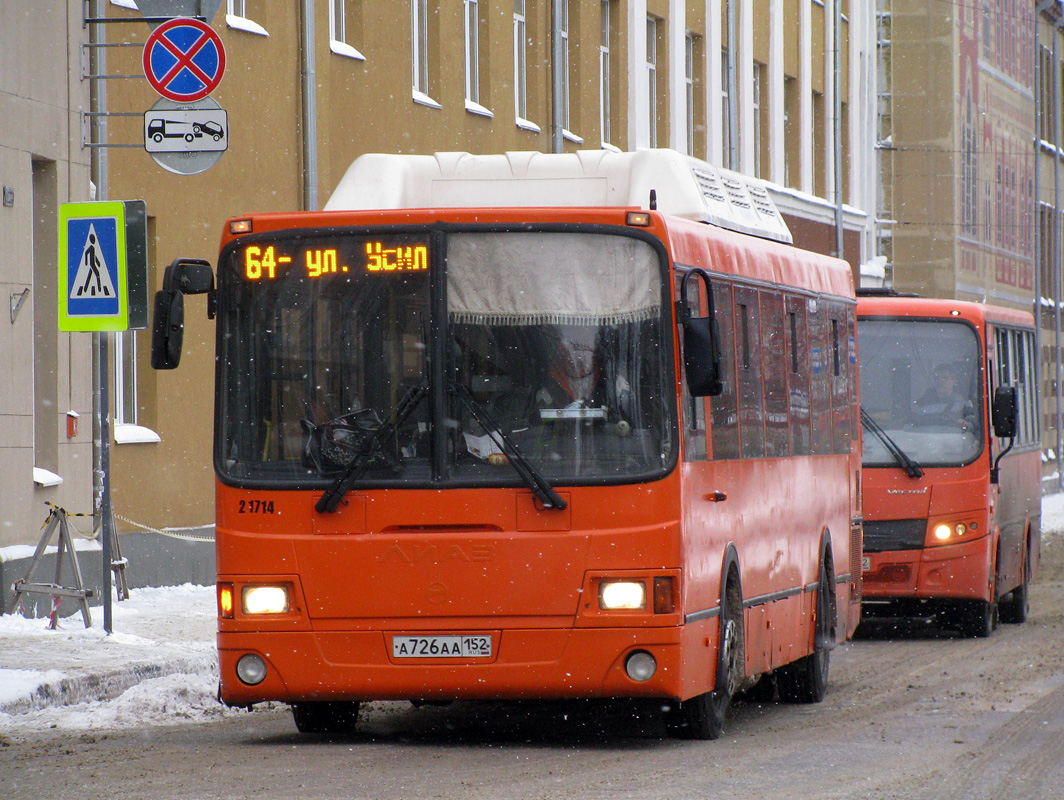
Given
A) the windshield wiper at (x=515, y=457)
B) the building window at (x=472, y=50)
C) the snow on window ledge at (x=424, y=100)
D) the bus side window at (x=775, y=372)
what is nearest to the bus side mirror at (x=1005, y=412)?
the bus side window at (x=775, y=372)

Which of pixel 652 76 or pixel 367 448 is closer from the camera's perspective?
pixel 367 448

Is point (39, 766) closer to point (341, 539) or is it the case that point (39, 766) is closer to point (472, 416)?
point (341, 539)

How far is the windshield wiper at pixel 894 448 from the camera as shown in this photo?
18094mm

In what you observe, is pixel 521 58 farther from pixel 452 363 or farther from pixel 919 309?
pixel 452 363

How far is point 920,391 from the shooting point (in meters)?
18.5

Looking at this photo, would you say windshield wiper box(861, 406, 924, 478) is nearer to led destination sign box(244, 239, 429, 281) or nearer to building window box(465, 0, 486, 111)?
led destination sign box(244, 239, 429, 281)

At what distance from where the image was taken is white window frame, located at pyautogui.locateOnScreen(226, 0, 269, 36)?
A: 67.7ft

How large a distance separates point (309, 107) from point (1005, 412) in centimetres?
796

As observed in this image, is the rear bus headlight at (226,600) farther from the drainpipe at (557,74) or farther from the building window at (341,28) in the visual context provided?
the drainpipe at (557,74)

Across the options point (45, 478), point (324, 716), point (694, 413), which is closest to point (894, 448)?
point (45, 478)

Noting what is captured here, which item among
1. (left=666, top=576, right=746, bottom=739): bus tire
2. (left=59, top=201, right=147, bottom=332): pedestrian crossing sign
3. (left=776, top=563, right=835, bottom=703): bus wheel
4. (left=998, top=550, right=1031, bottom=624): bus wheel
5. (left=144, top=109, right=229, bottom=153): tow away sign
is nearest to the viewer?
(left=666, top=576, right=746, bottom=739): bus tire

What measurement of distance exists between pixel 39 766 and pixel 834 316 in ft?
23.0

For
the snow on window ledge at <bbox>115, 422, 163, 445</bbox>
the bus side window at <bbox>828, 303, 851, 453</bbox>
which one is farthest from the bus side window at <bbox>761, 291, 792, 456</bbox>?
the snow on window ledge at <bbox>115, 422, 163, 445</bbox>

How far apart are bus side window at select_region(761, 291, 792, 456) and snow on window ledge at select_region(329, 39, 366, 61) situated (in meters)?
11.5
